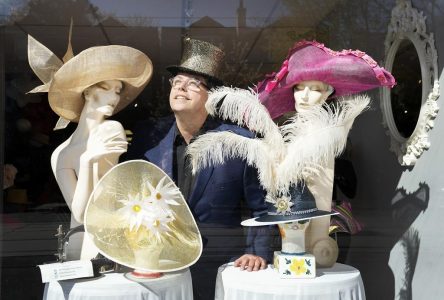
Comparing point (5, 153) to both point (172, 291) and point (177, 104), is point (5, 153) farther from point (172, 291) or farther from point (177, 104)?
point (172, 291)

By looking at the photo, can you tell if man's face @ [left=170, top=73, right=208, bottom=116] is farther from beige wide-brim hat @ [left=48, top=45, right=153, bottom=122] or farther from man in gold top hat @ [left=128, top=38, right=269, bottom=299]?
beige wide-brim hat @ [left=48, top=45, right=153, bottom=122]

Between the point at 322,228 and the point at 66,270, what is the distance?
113 cm

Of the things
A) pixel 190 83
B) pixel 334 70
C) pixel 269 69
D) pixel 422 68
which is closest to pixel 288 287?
pixel 334 70

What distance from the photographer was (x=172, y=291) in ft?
6.75

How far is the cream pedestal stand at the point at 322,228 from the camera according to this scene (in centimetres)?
230

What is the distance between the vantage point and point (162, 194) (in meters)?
2.10

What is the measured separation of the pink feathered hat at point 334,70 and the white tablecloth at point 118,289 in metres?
1.09

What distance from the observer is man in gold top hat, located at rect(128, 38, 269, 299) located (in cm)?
258

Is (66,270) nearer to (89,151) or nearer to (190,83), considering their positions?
(89,151)

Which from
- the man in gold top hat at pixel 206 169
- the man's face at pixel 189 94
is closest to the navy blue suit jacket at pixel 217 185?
the man in gold top hat at pixel 206 169

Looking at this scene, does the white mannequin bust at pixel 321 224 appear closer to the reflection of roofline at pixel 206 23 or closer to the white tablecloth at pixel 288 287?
the white tablecloth at pixel 288 287

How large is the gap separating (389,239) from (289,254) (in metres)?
1.46

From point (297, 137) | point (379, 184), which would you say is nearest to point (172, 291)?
point (297, 137)

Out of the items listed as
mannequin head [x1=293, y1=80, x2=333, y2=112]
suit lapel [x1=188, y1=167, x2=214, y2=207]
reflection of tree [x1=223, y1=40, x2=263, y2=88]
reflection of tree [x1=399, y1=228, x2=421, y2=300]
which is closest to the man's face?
suit lapel [x1=188, y1=167, x2=214, y2=207]
